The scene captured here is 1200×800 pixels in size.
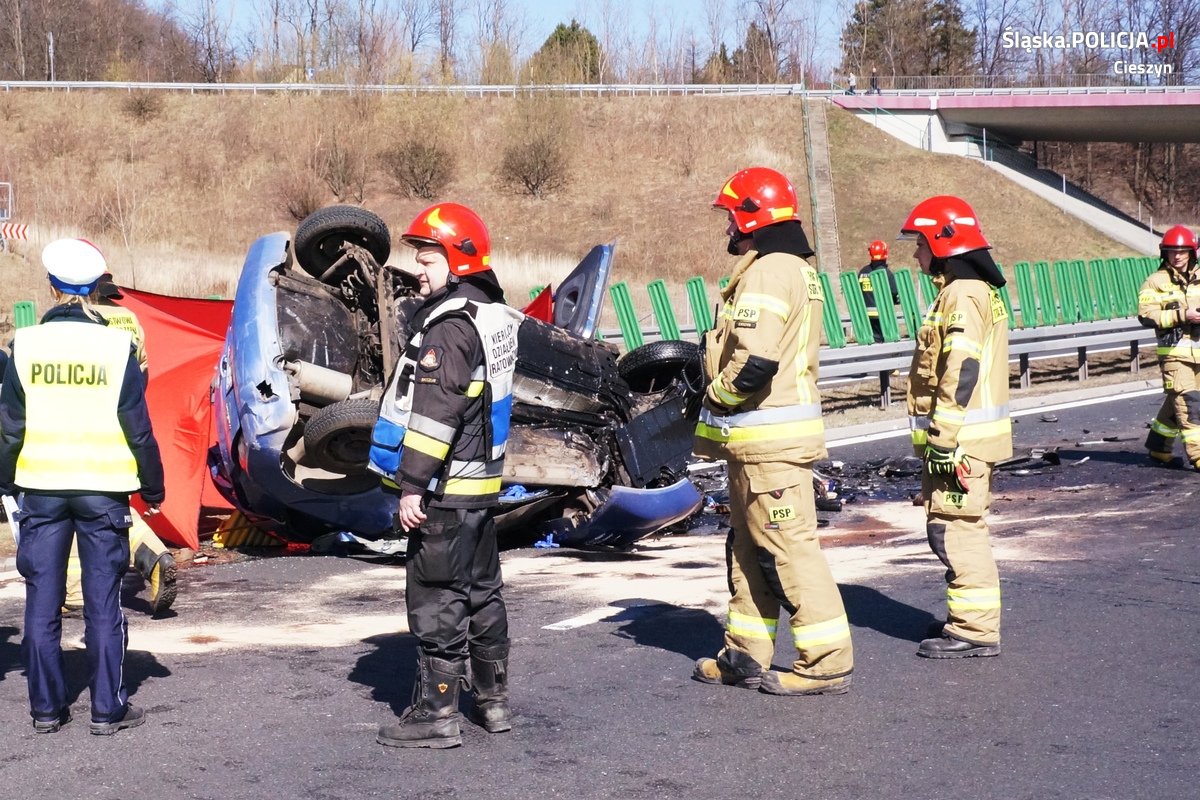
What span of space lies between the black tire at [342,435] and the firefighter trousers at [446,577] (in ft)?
8.39

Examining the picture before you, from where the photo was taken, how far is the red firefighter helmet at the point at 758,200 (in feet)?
16.5

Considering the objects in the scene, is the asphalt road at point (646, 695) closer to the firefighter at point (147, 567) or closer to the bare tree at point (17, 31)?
the firefighter at point (147, 567)

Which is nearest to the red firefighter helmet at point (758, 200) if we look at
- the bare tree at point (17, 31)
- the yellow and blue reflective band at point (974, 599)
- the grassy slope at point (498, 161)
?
the yellow and blue reflective band at point (974, 599)

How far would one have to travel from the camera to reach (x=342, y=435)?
23.9 ft

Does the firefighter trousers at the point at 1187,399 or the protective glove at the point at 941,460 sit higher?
the protective glove at the point at 941,460

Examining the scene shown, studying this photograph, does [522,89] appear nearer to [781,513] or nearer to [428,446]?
[781,513]

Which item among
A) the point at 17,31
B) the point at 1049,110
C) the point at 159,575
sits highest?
the point at 17,31

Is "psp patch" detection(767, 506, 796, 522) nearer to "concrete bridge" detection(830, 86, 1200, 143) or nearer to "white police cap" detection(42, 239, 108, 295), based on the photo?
"white police cap" detection(42, 239, 108, 295)

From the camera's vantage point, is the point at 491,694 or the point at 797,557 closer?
the point at 491,694

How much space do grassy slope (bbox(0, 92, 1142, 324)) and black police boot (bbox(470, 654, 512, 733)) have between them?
37.1 meters

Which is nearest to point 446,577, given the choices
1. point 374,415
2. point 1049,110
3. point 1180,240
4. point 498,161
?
point 374,415

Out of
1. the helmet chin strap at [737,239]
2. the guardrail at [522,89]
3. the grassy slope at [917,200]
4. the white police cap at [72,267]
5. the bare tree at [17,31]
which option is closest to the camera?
the white police cap at [72,267]

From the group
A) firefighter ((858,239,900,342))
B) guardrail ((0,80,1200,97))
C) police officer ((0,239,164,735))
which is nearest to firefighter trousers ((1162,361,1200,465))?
firefighter ((858,239,900,342))

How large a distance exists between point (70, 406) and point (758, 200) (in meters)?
2.51
